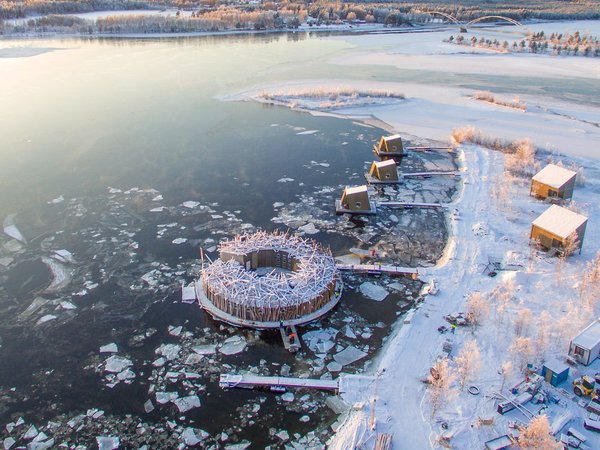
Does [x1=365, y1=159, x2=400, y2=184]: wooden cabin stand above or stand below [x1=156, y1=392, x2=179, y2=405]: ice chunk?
above

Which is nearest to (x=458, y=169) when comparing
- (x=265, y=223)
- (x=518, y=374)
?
(x=265, y=223)

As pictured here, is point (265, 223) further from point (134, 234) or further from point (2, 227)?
point (2, 227)

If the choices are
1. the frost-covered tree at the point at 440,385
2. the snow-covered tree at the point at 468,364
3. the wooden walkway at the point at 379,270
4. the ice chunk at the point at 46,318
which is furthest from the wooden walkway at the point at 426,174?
the ice chunk at the point at 46,318

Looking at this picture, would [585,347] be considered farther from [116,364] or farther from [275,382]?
[116,364]

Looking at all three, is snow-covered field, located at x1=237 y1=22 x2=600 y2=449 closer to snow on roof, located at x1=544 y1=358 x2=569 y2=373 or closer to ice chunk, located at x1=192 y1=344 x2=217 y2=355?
snow on roof, located at x1=544 y1=358 x2=569 y2=373

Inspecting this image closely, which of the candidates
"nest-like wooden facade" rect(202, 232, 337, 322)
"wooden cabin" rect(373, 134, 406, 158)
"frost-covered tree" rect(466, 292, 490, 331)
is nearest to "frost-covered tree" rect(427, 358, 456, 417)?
"frost-covered tree" rect(466, 292, 490, 331)

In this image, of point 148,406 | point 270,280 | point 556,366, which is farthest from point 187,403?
point 556,366

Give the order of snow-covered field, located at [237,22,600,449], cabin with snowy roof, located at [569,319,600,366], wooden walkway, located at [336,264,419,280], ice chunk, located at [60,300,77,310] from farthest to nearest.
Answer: wooden walkway, located at [336,264,419,280]
ice chunk, located at [60,300,77,310]
cabin with snowy roof, located at [569,319,600,366]
snow-covered field, located at [237,22,600,449]

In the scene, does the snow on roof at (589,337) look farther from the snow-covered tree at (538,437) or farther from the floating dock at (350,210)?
the floating dock at (350,210)
